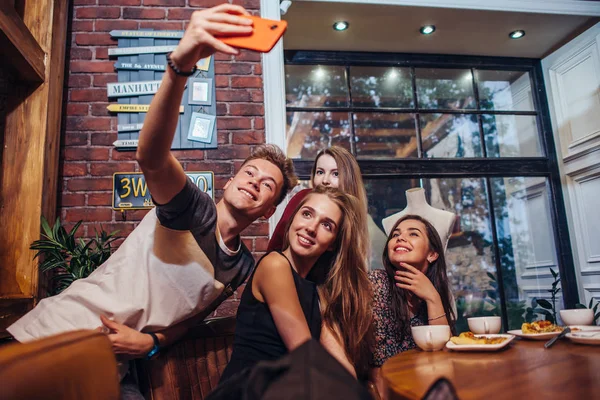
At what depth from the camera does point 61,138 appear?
2.60 m

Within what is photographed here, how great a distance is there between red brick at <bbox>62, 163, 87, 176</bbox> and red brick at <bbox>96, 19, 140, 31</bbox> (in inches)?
32.5

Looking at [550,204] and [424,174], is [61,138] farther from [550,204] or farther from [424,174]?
[550,204]

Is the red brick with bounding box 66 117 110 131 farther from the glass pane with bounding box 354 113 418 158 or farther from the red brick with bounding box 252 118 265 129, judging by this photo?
the glass pane with bounding box 354 113 418 158

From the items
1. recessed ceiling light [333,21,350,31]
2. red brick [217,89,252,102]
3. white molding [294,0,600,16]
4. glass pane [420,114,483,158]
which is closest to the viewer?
red brick [217,89,252,102]

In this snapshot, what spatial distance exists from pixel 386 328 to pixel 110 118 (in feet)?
6.68

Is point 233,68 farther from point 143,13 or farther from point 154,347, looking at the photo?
point 154,347

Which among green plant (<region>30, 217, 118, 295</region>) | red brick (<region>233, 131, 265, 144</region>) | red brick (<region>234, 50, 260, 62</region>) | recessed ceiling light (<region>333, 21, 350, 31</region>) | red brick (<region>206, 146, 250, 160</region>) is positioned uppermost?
recessed ceiling light (<region>333, 21, 350, 31</region>)

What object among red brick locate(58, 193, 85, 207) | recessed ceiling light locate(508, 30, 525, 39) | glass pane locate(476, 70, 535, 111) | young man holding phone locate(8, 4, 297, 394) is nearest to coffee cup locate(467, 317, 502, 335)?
young man holding phone locate(8, 4, 297, 394)

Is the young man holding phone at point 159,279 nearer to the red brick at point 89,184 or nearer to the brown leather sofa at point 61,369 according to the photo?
the brown leather sofa at point 61,369

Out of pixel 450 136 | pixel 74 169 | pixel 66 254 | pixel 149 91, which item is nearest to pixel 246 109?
pixel 149 91

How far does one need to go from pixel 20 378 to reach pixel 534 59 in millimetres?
4327

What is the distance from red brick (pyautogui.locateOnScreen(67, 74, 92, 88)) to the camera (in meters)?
2.67

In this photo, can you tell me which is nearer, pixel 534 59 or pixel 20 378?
pixel 20 378

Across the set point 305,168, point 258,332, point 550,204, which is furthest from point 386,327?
point 550,204
